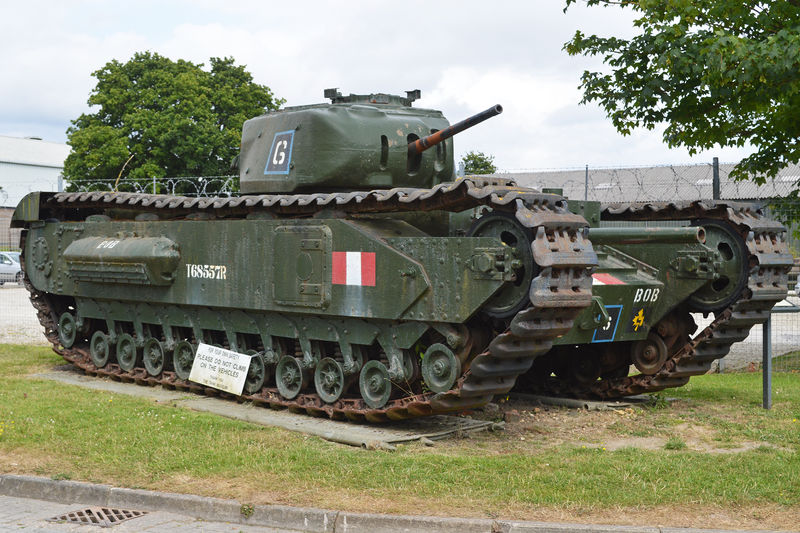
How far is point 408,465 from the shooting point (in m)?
8.38

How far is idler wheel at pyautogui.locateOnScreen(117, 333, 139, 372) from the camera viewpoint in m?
14.1

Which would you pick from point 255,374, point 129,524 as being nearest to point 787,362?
point 255,374

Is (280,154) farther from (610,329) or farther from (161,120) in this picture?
(161,120)

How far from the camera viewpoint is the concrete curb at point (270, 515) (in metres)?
6.66

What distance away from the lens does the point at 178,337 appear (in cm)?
1364

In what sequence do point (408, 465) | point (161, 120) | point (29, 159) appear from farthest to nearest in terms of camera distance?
point (29, 159) → point (161, 120) → point (408, 465)

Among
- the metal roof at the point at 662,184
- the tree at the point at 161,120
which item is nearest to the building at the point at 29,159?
the tree at the point at 161,120

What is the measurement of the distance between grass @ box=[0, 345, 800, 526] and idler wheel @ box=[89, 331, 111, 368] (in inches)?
126

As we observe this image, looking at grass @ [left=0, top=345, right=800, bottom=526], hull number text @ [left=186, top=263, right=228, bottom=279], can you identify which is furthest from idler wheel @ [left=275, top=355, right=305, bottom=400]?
hull number text @ [left=186, top=263, right=228, bottom=279]

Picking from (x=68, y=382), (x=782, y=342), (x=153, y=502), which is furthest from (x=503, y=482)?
(x=782, y=342)

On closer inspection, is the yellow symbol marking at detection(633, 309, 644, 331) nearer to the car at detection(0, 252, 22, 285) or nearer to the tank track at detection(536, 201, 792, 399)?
the tank track at detection(536, 201, 792, 399)

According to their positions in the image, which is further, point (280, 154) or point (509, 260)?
point (280, 154)

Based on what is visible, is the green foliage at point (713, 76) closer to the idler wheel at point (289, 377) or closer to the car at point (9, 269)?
the idler wheel at point (289, 377)

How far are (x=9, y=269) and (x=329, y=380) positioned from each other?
3086 centimetres
